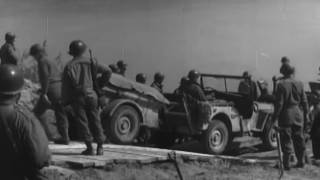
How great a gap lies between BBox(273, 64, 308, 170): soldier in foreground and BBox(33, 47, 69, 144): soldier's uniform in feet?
10.4

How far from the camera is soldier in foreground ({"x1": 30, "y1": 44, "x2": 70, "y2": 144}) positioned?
30.2 feet

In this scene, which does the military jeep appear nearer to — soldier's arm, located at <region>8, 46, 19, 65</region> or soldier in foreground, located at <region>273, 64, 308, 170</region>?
soldier in foreground, located at <region>273, 64, 308, 170</region>

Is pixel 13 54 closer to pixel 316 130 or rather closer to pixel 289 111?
pixel 289 111

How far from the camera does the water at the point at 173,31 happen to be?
14.2m

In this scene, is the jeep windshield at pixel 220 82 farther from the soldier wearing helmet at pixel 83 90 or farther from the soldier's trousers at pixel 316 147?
the soldier wearing helmet at pixel 83 90

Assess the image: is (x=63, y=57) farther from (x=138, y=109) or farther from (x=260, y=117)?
(x=260, y=117)

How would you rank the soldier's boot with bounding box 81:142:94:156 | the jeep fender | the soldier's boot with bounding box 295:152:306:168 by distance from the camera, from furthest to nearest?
1. the jeep fender
2. the soldier's boot with bounding box 295:152:306:168
3. the soldier's boot with bounding box 81:142:94:156

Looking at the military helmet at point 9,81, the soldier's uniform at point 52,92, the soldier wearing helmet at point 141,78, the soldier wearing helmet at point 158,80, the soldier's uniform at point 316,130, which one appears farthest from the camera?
the soldier wearing helmet at point 158,80

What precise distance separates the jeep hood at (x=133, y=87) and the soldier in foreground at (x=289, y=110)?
7.63 ft

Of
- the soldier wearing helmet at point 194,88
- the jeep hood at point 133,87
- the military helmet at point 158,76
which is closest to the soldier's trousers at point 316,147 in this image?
the soldier wearing helmet at point 194,88

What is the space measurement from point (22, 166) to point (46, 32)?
34.5 ft

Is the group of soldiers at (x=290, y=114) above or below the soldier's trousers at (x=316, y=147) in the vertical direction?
above

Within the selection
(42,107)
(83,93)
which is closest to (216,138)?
(42,107)

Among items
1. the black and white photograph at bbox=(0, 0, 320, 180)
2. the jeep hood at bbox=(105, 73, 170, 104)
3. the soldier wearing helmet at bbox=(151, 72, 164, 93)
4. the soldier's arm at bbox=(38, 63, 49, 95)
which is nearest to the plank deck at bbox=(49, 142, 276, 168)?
the black and white photograph at bbox=(0, 0, 320, 180)
